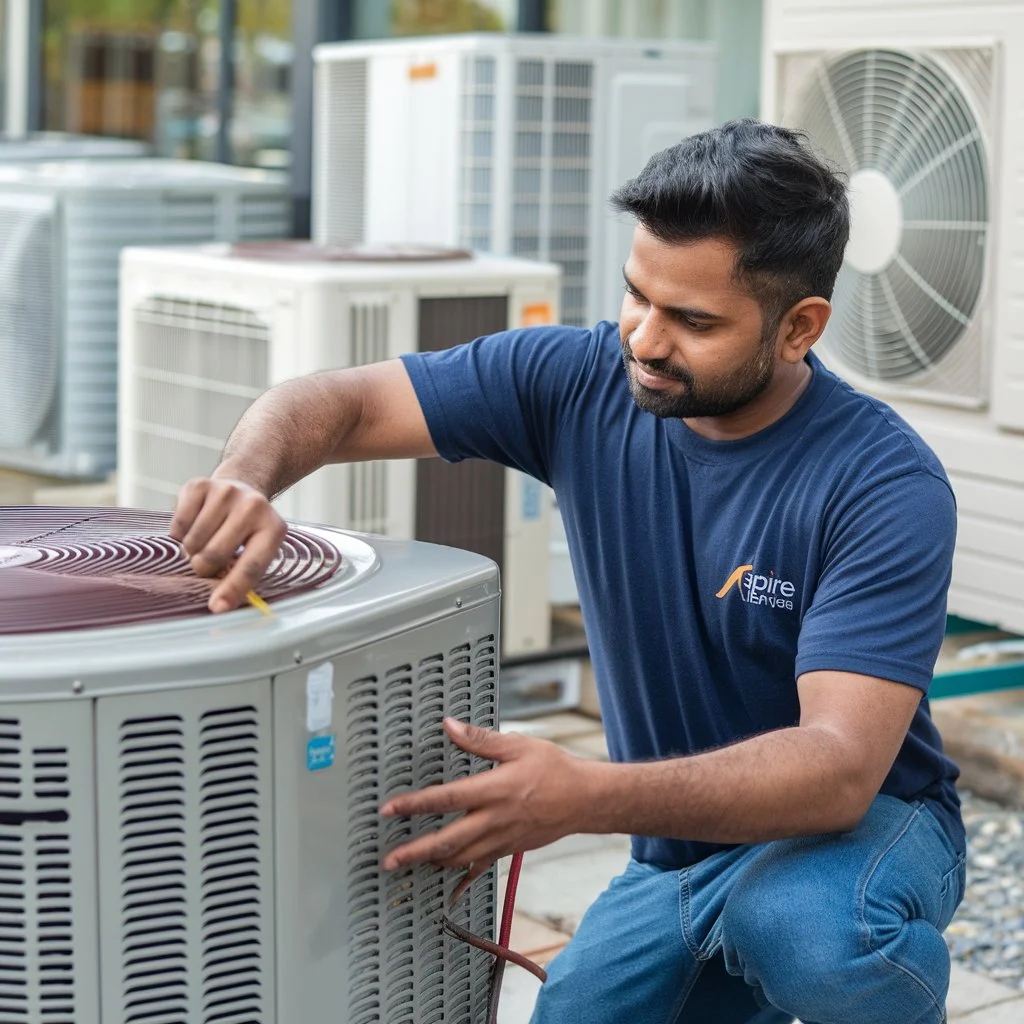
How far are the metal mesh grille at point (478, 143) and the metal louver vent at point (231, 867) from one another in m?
2.87

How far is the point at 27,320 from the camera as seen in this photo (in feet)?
17.6

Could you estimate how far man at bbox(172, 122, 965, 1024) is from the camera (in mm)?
1594

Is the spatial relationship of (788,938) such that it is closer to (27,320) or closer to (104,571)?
(104,571)

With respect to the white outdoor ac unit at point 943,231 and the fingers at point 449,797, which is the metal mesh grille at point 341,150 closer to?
the white outdoor ac unit at point 943,231

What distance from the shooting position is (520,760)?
4.86 ft

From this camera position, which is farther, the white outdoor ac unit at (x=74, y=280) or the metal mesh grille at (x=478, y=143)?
the white outdoor ac unit at (x=74, y=280)

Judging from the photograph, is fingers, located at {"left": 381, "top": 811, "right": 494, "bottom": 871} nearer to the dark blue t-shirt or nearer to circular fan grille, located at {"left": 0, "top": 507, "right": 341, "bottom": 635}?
circular fan grille, located at {"left": 0, "top": 507, "right": 341, "bottom": 635}

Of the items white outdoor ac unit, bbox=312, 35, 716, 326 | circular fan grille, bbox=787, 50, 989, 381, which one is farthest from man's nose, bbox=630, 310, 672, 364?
white outdoor ac unit, bbox=312, 35, 716, 326

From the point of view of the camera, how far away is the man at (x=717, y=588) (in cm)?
159

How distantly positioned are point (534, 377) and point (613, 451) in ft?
0.46

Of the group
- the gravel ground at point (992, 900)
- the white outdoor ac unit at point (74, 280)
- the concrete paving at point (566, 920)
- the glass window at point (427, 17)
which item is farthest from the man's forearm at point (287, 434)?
the glass window at point (427, 17)

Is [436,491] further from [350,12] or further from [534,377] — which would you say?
[350,12]

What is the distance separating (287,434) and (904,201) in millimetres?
2058

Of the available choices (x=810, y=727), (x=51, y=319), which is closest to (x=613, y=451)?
(x=810, y=727)
